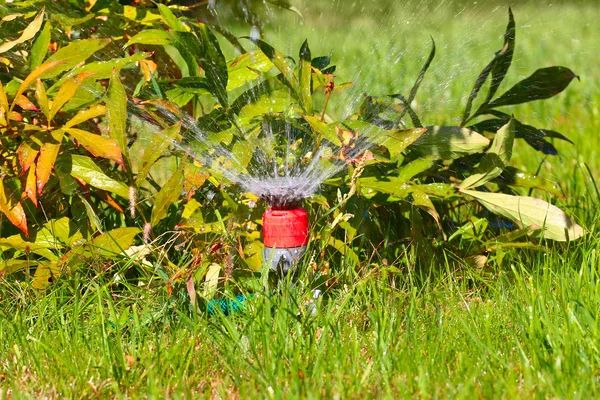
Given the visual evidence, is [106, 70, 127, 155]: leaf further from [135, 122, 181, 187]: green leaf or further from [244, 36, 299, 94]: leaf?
[244, 36, 299, 94]: leaf

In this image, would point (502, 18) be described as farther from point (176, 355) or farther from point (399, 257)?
point (176, 355)

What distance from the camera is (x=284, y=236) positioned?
1.67m

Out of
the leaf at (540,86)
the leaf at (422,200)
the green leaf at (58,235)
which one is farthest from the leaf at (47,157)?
the leaf at (540,86)

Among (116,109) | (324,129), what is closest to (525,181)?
(324,129)

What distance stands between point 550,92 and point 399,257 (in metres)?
0.57

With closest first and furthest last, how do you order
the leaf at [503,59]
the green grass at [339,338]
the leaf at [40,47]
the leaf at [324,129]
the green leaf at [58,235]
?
1. the green grass at [339,338]
2. the leaf at [324,129]
3. the leaf at [40,47]
4. the green leaf at [58,235]
5. the leaf at [503,59]

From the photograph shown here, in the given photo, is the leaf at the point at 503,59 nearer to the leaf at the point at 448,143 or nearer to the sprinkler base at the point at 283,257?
the leaf at the point at 448,143

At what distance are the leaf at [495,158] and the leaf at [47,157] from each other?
36.9 inches

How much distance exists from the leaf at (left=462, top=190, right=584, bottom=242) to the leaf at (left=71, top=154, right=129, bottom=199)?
0.81 meters

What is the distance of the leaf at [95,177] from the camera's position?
1.82m

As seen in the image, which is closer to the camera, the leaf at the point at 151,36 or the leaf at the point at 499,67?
the leaf at the point at 151,36

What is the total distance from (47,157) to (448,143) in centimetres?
91

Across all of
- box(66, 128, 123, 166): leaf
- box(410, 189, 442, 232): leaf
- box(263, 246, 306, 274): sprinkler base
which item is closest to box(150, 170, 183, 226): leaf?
box(66, 128, 123, 166): leaf

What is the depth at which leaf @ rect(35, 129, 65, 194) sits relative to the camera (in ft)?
5.46
